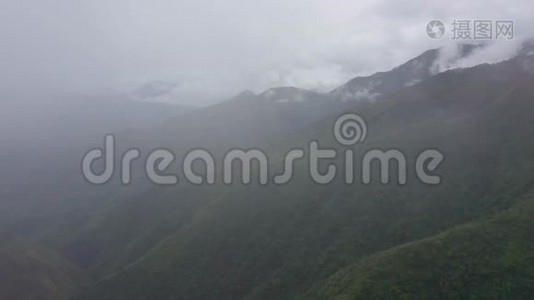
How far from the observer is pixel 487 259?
59500 millimetres

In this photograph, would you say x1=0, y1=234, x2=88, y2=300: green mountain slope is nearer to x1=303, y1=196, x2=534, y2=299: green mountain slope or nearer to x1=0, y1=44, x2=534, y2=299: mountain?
x1=0, y1=44, x2=534, y2=299: mountain

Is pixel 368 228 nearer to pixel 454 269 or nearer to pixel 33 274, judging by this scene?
pixel 454 269

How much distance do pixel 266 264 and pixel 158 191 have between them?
74.6 meters

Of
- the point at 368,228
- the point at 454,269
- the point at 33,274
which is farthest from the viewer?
the point at 33,274

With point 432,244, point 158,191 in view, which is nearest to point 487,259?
point 432,244

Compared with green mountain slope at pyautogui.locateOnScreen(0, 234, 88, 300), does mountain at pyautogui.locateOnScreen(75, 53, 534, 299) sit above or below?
above
